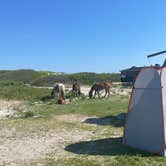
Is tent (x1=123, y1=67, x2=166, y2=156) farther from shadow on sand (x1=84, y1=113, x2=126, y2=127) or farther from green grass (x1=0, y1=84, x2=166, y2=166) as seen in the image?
shadow on sand (x1=84, y1=113, x2=126, y2=127)

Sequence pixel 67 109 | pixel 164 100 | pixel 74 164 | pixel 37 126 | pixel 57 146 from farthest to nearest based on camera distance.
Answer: pixel 67 109 < pixel 37 126 < pixel 57 146 < pixel 164 100 < pixel 74 164

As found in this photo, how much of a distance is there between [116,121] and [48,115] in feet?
12.9

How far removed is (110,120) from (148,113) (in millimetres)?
5727

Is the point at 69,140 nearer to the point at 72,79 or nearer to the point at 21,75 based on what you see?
the point at 72,79

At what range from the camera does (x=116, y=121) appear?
15.5 m

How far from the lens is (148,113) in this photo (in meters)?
10.2

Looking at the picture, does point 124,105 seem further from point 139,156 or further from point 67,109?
point 139,156

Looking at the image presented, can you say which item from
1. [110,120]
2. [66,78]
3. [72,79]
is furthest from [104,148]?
[66,78]

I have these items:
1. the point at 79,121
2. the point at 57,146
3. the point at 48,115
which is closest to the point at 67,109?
the point at 48,115

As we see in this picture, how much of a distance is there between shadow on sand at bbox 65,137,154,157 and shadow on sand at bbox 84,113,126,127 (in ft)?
11.3

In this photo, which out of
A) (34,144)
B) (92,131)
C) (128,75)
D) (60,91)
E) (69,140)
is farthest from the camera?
(128,75)

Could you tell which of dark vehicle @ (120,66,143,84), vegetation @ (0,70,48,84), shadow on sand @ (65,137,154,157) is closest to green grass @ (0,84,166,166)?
shadow on sand @ (65,137,154,157)

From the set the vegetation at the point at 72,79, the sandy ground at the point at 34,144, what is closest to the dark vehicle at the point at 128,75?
the vegetation at the point at 72,79

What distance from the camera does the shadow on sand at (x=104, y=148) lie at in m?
9.95
